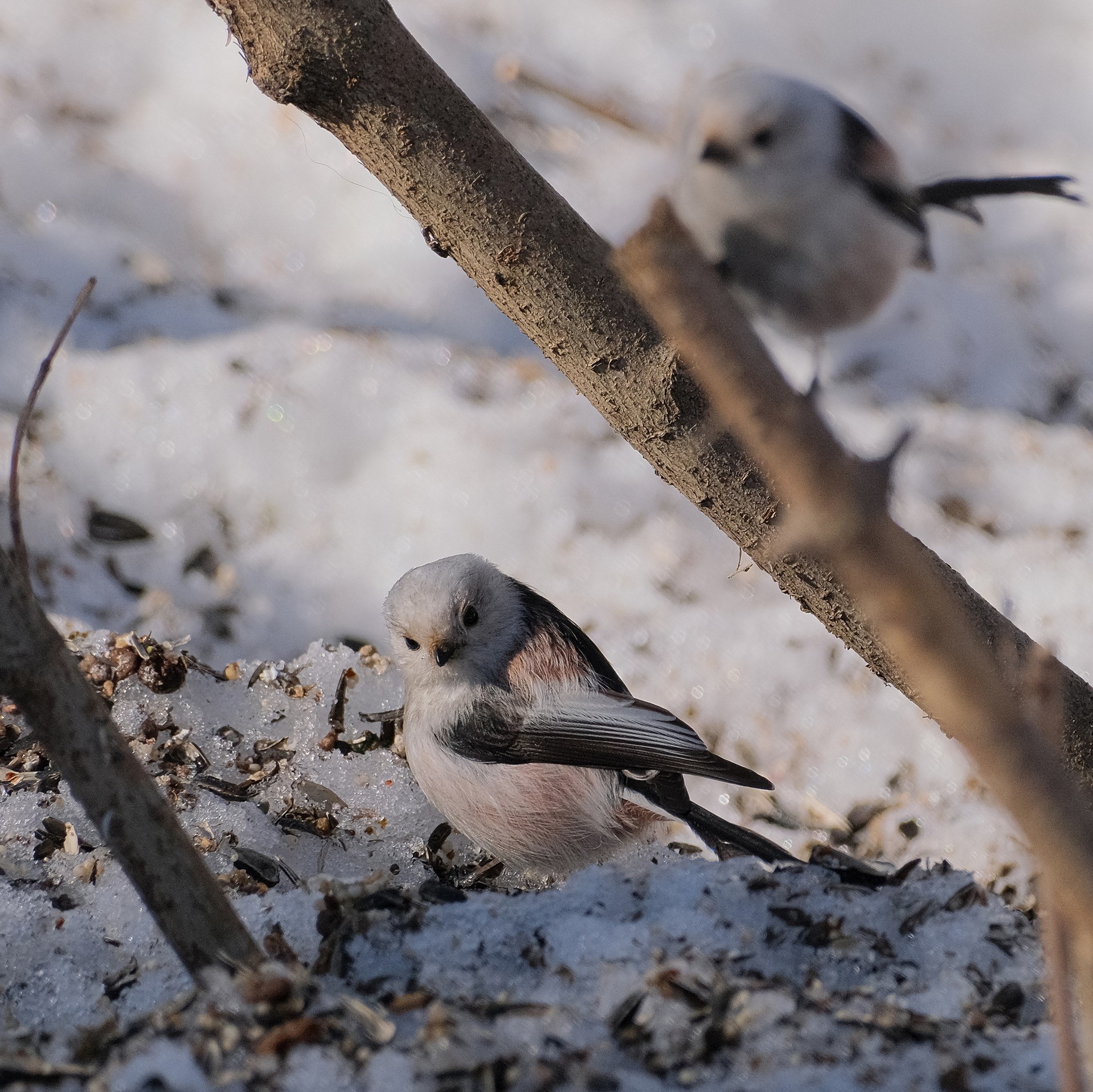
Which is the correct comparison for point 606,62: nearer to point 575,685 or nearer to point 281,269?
point 281,269

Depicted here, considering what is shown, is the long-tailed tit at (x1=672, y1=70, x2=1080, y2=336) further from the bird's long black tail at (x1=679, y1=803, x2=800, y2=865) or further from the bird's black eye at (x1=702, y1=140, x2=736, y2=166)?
the bird's long black tail at (x1=679, y1=803, x2=800, y2=865)

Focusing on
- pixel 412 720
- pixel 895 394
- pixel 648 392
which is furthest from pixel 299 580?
pixel 895 394

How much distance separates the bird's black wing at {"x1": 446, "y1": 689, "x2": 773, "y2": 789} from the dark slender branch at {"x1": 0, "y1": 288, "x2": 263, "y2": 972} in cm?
75

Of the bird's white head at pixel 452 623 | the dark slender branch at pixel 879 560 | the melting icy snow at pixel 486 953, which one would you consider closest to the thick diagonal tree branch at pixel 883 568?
the dark slender branch at pixel 879 560

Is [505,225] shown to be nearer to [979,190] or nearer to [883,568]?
[883,568]

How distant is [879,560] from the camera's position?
896 mm

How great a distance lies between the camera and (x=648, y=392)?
5.11 feet

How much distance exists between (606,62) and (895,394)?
1.49 m

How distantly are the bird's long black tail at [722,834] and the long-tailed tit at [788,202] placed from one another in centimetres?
83

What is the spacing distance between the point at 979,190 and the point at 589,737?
1.14 metres

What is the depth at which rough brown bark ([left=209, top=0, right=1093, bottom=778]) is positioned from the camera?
1.44 meters

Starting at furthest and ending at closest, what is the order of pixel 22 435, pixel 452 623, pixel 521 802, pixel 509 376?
pixel 509 376
pixel 452 623
pixel 521 802
pixel 22 435

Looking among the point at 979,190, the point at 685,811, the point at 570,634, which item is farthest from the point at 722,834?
the point at 979,190

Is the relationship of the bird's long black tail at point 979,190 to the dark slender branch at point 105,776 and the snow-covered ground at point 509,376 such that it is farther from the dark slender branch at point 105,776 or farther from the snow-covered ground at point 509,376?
the dark slender branch at point 105,776
